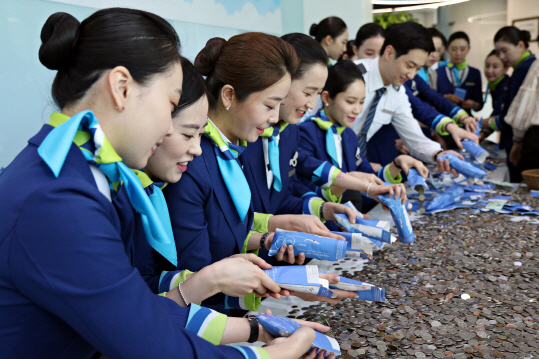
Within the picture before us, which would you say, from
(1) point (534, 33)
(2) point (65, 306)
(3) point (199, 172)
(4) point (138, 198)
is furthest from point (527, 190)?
(1) point (534, 33)

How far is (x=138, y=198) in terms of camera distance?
0.75 meters

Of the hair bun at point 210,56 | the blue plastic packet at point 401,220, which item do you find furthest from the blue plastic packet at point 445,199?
the hair bun at point 210,56

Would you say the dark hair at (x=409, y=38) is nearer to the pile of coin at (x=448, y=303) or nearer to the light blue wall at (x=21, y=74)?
the pile of coin at (x=448, y=303)

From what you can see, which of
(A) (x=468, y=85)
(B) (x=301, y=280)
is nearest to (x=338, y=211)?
(B) (x=301, y=280)

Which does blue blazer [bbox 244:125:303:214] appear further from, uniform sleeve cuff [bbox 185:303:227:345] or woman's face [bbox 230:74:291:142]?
uniform sleeve cuff [bbox 185:303:227:345]

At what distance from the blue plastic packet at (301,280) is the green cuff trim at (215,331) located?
20 centimetres

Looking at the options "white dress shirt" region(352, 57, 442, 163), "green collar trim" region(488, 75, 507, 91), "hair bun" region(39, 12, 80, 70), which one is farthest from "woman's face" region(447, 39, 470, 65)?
"hair bun" region(39, 12, 80, 70)

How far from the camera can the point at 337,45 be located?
324 centimetres

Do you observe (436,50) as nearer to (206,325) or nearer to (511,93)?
(511,93)

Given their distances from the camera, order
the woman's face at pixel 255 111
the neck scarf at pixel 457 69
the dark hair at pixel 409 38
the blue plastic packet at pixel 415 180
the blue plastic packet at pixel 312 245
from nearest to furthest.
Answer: the blue plastic packet at pixel 312 245, the woman's face at pixel 255 111, the blue plastic packet at pixel 415 180, the dark hair at pixel 409 38, the neck scarf at pixel 457 69

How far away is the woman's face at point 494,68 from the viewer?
4.81 metres

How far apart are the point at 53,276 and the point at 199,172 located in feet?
2.01

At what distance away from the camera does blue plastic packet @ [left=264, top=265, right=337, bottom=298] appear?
996 mm

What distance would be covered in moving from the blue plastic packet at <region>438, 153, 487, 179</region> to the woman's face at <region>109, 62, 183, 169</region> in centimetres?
179
